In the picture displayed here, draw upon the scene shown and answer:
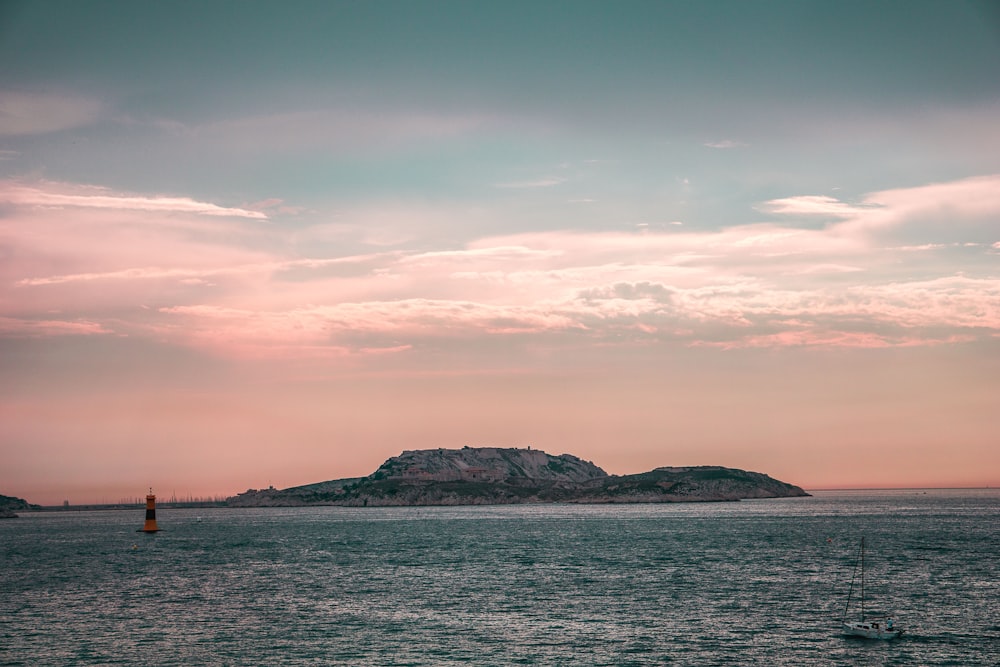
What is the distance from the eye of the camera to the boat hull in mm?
72938

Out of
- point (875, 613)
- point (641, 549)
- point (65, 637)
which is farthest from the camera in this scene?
point (641, 549)

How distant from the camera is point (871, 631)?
73.2 meters

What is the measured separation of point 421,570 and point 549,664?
6394cm

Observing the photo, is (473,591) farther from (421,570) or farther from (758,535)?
(758,535)

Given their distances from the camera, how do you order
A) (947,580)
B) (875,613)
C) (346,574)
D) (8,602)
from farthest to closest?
(346,574) < (947,580) < (8,602) < (875,613)

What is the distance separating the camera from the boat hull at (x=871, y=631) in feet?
239

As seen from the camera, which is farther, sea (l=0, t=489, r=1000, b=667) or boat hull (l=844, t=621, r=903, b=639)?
boat hull (l=844, t=621, r=903, b=639)

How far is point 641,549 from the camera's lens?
160 metres

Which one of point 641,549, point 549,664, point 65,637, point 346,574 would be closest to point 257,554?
point 346,574

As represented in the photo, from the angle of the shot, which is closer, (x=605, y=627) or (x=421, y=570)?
(x=605, y=627)

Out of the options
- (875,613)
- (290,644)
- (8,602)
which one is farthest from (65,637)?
(875,613)

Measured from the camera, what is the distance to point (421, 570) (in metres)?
127

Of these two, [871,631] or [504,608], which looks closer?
[871,631]

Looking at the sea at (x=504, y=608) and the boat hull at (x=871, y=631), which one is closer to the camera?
the sea at (x=504, y=608)
